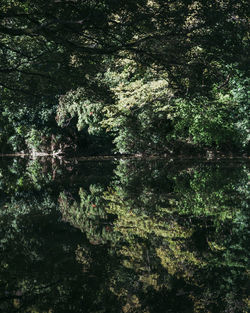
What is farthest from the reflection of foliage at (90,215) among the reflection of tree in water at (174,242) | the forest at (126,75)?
the forest at (126,75)

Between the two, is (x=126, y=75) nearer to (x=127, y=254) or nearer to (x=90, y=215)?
(x=90, y=215)

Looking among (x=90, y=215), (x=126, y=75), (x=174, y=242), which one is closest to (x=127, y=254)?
(x=174, y=242)

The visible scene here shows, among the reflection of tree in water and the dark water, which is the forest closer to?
the reflection of tree in water

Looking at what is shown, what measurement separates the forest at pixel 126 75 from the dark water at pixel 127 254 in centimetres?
300

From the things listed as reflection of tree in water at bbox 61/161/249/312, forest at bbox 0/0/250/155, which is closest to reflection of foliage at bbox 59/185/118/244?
reflection of tree in water at bbox 61/161/249/312

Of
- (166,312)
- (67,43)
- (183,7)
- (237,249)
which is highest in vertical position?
(183,7)

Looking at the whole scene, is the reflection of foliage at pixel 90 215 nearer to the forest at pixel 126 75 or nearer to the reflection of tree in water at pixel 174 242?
the reflection of tree in water at pixel 174 242

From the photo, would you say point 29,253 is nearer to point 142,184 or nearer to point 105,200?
point 105,200

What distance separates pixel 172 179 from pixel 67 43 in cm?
541

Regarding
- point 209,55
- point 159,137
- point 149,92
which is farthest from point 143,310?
point 159,137

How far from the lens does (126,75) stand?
75.1ft

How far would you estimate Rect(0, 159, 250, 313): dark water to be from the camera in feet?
9.89

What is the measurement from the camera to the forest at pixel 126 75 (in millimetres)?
7672

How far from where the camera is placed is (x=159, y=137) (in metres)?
25.6
